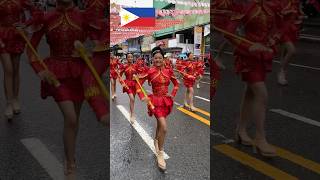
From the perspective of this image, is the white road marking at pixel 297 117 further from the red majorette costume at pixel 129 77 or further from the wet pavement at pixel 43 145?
the wet pavement at pixel 43 145

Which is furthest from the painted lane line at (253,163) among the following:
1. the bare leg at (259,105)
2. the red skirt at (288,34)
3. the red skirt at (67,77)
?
the red skirt at (288,34)

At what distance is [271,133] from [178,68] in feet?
11.8

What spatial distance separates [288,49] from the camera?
898 cm

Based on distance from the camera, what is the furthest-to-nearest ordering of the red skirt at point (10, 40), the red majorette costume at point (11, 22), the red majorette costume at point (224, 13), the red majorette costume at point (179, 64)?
the red majorette costume at point (179, 64), the red skirt at point (10, 40), the red majorette costume at point (11, 22), the red majorette costume at point (224, 13)

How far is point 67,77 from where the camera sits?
4.71 metres

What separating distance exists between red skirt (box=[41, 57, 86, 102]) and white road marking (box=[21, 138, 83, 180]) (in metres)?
1.23

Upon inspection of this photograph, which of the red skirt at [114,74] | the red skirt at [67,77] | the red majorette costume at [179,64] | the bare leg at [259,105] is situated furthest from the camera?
the red skirt at [114,74]

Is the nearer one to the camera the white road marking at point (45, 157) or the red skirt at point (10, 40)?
the white road marking at point (45, 157)

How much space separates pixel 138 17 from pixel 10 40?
248cm

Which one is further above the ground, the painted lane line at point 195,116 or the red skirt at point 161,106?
the red skirt at point 161,106

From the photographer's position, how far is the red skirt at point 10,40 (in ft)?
24.5

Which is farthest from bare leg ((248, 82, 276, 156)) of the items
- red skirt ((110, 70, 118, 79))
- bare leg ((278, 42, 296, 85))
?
red skirt ((110, 70, 118, 79))

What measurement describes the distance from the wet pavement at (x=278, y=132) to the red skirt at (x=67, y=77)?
6.33ft

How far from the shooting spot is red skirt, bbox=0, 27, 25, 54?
7457 mm
